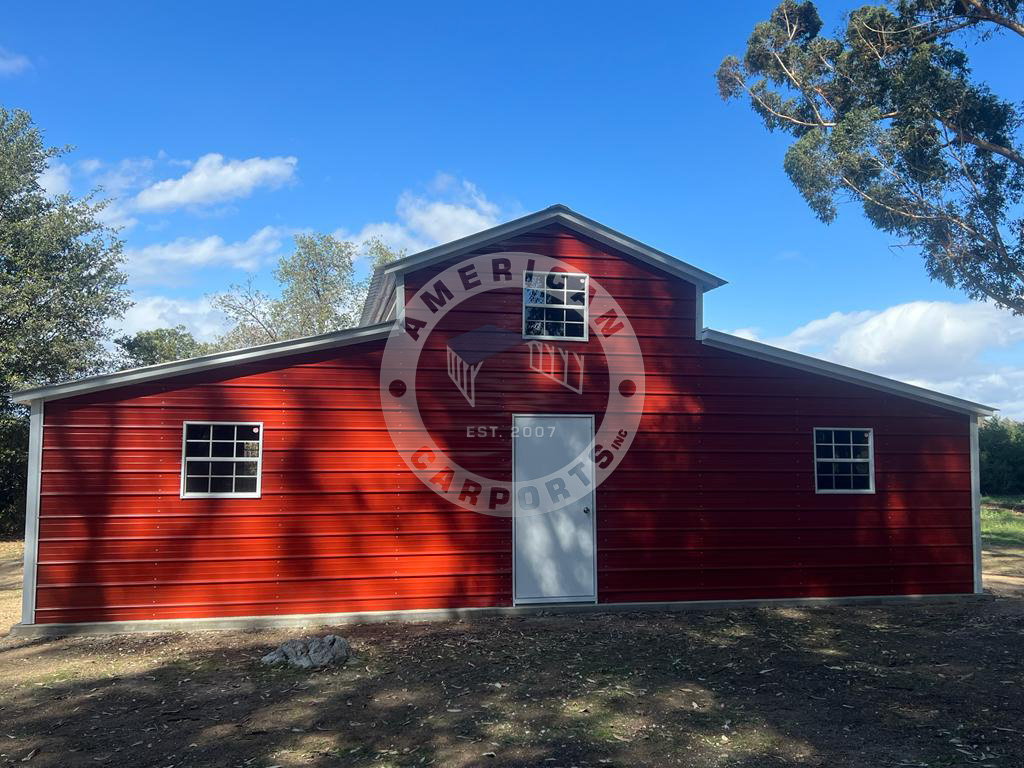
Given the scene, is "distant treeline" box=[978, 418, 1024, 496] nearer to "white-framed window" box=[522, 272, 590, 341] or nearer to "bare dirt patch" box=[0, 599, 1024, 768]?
"bare dirt patch" box=[0, 599, 1024, 768]

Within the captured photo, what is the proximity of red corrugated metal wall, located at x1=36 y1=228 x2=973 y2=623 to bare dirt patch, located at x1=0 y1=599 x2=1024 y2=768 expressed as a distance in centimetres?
67

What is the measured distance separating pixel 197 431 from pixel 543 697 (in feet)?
17.2

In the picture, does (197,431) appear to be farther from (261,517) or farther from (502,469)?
(502,469)

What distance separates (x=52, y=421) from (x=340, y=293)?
1140 inches

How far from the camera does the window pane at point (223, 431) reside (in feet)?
28.2

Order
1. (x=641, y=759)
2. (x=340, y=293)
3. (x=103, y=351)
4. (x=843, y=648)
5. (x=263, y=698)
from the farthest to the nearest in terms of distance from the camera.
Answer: (x=340, y=293) → (x=103, y=351) → (x=843, y=648) → (x=263, y=698) → (x=641, y=759)

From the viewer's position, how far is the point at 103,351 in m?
20.7

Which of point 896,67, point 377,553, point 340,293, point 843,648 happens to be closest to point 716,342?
point 843,648

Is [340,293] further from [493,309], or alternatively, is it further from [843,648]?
[843,648]

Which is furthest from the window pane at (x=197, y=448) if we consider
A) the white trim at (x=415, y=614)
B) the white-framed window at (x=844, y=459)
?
the white-framed window at (x=844, y=459)

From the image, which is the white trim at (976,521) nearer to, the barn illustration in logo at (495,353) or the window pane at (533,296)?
the barn illustration in logo at (495,353)

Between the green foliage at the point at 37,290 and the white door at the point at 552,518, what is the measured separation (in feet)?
50.5

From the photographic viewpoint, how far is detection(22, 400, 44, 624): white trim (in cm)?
805

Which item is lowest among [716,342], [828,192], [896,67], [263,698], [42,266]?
[263,698]
